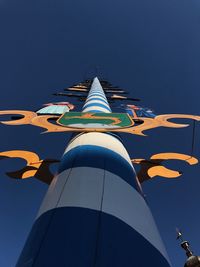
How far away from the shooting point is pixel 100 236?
2484 millimetres

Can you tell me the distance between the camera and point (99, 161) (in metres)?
3.71

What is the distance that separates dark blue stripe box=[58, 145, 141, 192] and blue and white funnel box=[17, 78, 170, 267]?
1cm

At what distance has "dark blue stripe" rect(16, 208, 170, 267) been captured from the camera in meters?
2.28

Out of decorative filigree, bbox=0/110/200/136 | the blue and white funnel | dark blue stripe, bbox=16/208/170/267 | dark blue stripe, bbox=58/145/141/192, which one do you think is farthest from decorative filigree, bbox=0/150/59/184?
dark blue stripe, bbox=16/208/170/267

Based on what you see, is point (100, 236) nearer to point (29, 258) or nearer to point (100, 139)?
point (29, 258)

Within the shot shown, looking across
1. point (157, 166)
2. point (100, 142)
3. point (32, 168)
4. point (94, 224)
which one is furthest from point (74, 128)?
point (94, 224)

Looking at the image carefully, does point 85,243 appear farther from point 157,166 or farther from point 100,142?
point 157,166

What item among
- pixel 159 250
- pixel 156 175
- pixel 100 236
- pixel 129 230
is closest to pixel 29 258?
pixel 100 236

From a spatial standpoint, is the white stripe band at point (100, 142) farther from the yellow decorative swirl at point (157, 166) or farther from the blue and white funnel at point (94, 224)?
the yellow decorative swirl at point (157, 166)

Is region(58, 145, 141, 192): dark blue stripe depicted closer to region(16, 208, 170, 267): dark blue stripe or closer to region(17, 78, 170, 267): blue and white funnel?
region(17, 78, 170, 267): blue and white funnel

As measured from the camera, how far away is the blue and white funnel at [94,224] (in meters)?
2.34

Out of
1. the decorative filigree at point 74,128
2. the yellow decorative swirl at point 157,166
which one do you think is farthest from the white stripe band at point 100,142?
the yellow decorative swirl at point 157,166

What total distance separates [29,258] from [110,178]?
1195 millimetres

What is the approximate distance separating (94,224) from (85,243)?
0.81 feet
